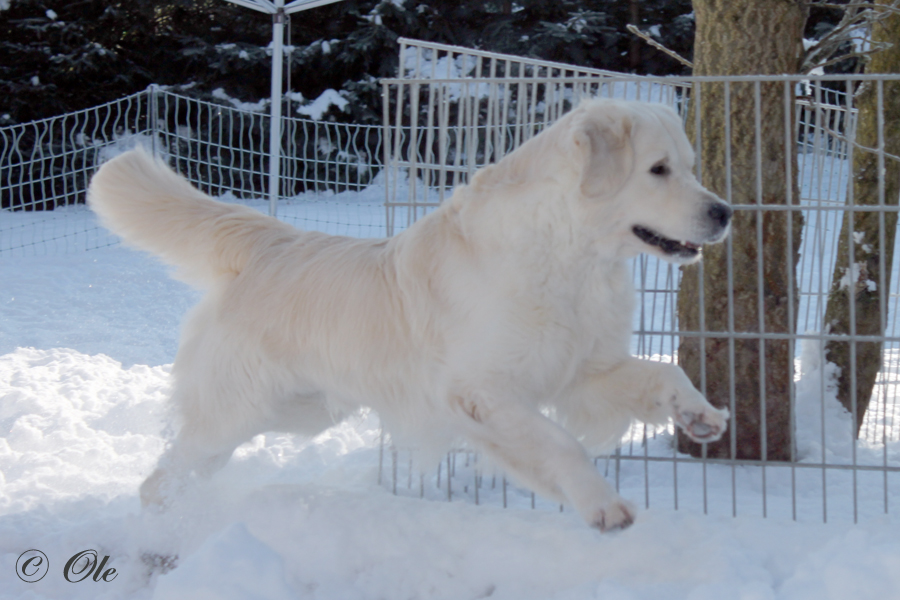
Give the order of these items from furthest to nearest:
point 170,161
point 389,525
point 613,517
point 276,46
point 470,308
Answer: point 170,161 → point 276,46 → point 389,525 → point 470,308 → point 613,517

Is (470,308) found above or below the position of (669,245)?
below

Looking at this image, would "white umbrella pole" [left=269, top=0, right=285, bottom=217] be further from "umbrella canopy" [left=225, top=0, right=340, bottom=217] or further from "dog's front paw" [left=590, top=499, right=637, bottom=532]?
"dog's front paw" [left=590, top=499, right=637, bottom=532]

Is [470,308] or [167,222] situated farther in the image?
[167,222]

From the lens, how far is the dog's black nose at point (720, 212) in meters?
2.38

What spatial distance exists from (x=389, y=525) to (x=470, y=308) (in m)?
0.83

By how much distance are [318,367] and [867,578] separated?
1.79 m

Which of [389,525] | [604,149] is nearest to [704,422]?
[604,149]

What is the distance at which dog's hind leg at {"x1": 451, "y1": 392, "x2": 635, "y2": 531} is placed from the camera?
7.32 feet

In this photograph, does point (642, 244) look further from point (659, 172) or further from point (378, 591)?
point (378, 591)

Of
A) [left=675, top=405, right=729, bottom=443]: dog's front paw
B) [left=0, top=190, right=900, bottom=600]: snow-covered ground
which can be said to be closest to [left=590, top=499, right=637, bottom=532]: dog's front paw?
[left=0, top=190, right=900, bottom=600]: snow-covered ground

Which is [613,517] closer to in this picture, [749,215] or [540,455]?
[540,455]

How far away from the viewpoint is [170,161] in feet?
37.3

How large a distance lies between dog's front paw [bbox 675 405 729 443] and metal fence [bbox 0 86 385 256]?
268 inches

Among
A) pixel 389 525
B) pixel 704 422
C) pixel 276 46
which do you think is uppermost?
pixel 276 46
